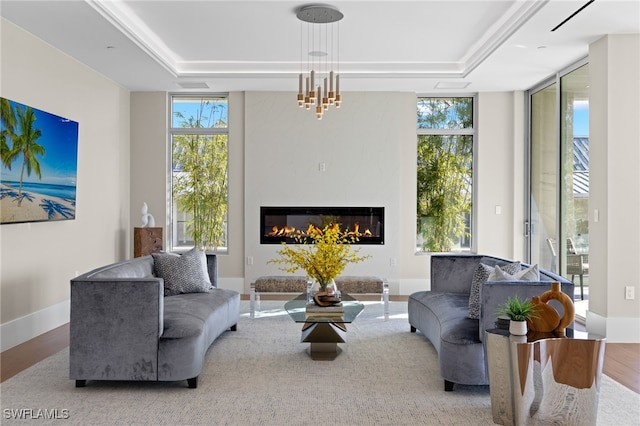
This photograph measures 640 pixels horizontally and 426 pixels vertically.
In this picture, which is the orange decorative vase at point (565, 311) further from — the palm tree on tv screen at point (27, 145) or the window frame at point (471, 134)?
the window frame at point (471, 134)

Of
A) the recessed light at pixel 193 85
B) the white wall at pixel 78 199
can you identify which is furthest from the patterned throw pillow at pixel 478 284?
the recessed light at pixel 193 85

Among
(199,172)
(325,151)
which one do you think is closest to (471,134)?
(325,151)

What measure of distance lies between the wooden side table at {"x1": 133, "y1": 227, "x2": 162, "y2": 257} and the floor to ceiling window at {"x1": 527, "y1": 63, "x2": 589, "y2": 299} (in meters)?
4.86

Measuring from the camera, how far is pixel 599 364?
3012 mm

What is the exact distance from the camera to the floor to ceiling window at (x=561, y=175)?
609cm

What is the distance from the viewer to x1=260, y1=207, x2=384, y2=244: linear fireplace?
7.91 meters

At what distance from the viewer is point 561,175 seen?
21.6 feet

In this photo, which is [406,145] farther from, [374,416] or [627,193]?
[374,416]

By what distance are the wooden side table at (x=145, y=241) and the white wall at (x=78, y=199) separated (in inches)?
10.3

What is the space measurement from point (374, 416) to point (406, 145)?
5.22 meters

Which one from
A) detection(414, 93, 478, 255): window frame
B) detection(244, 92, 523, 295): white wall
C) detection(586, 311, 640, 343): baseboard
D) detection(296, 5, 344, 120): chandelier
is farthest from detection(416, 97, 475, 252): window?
detection(586, 311, 640, 343): baseboard

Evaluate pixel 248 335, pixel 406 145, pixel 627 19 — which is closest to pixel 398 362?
pixel 248 335

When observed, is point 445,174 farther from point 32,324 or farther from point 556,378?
point 32,324

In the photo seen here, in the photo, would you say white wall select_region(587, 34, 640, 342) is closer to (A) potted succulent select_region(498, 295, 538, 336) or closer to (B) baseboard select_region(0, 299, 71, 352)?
(A) potted succulent select_region(498, 295, 538, 336)
